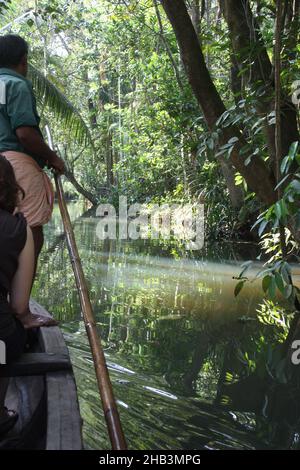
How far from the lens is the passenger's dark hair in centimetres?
236

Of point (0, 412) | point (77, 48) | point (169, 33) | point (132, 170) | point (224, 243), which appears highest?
point (77, 48)

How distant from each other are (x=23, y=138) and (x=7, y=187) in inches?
33.2

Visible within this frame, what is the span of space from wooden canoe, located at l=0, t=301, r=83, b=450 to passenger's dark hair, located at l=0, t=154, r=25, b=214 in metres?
0.67

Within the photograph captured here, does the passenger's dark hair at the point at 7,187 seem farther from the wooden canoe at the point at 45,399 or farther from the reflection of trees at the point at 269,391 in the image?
the reflection of trees at the point at 269,391

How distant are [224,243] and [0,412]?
9.41m

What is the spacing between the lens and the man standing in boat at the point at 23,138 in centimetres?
314

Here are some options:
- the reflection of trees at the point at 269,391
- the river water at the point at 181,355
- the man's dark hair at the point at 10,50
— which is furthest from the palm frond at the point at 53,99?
the man's dark hair at the point at 10,50

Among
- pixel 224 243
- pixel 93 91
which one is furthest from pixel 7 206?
pixel 93 91

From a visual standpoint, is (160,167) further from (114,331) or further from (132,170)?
(114,331)

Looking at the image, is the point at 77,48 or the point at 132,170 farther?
the point at 77,48

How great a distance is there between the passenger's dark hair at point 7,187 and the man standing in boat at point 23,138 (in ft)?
2.42

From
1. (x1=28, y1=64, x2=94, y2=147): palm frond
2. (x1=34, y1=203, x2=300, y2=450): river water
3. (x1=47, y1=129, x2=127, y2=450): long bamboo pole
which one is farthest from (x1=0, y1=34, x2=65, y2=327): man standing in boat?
(x1=28, y1=64, x2=94, y2=147): palm frond

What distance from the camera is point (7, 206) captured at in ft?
7.91

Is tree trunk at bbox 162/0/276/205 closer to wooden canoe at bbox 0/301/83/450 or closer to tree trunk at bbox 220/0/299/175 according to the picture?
tree trunk at bbox 220/0/299/175
